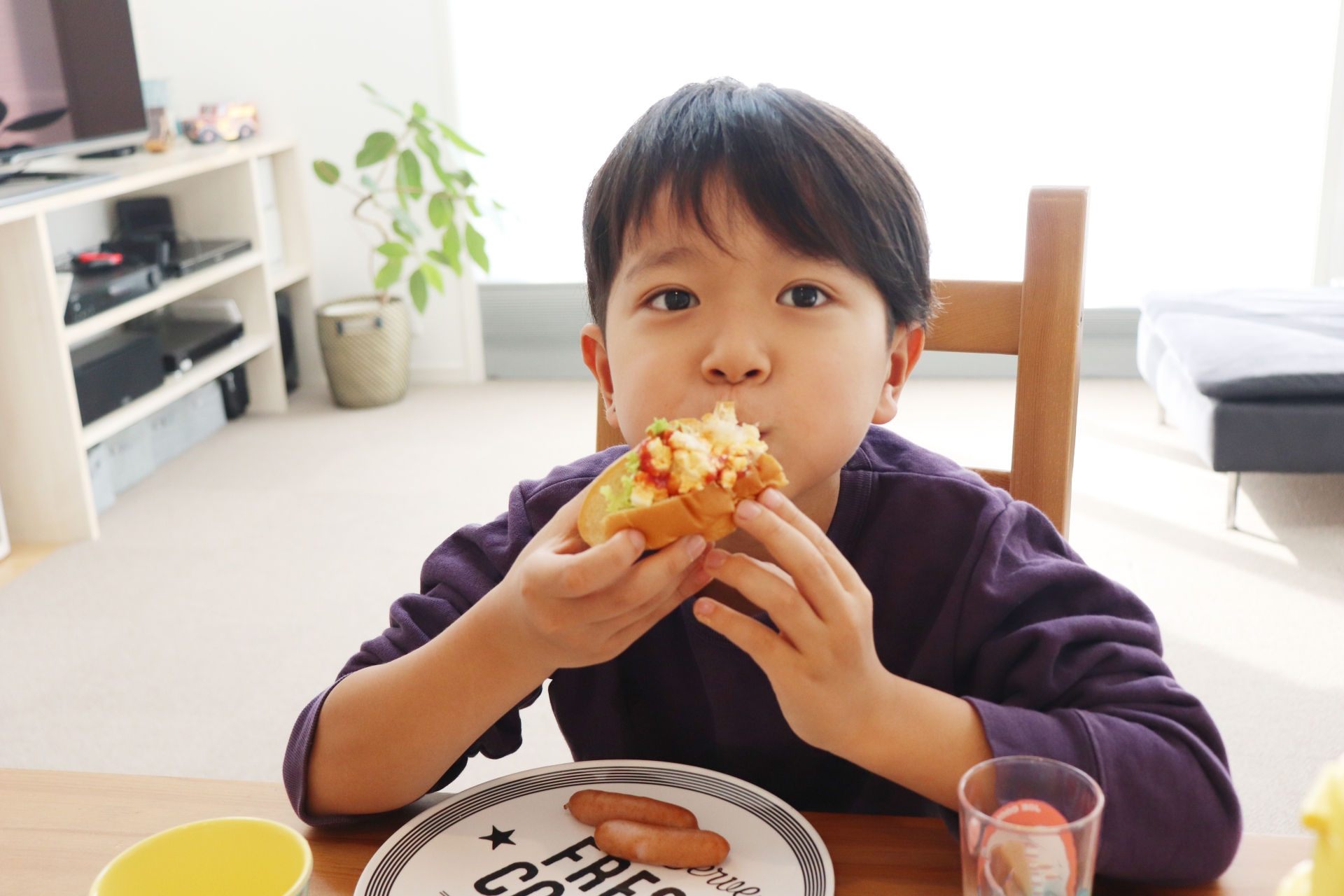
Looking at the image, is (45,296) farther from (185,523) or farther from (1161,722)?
(1161,722)

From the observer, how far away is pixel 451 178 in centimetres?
414

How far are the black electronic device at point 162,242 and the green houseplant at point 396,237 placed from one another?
0.41 meters

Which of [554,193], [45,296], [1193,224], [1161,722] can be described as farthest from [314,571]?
[1193,224]

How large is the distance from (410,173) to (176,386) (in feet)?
3.47

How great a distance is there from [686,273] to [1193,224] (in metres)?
3.86

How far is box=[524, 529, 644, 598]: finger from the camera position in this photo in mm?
705

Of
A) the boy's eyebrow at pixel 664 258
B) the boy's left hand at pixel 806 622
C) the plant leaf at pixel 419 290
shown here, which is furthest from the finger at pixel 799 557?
the plant leaf at pixel 419 290

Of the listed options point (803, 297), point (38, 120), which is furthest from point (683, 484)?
point (38, 120)

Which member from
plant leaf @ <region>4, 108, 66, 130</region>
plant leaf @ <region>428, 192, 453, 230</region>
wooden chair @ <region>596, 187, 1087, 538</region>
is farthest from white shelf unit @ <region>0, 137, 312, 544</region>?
wooden chair @ <region>596, 187, 1087, 538</region>

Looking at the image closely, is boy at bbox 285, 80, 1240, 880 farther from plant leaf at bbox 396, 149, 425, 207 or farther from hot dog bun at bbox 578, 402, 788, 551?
plant leaf at bbox 396, 149, 425, 207

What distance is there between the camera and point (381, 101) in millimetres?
4172

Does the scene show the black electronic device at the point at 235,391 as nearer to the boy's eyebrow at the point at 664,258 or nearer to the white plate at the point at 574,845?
the boy's eyebrow at the point at 664,258

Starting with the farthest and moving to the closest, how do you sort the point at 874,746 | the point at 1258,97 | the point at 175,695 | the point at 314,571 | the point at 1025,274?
the point at 1258,97 < the point at 314,571 < the point at 175,695 < the point at 1025,274 < the point at 874,746

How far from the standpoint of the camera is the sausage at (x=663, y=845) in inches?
28.0
